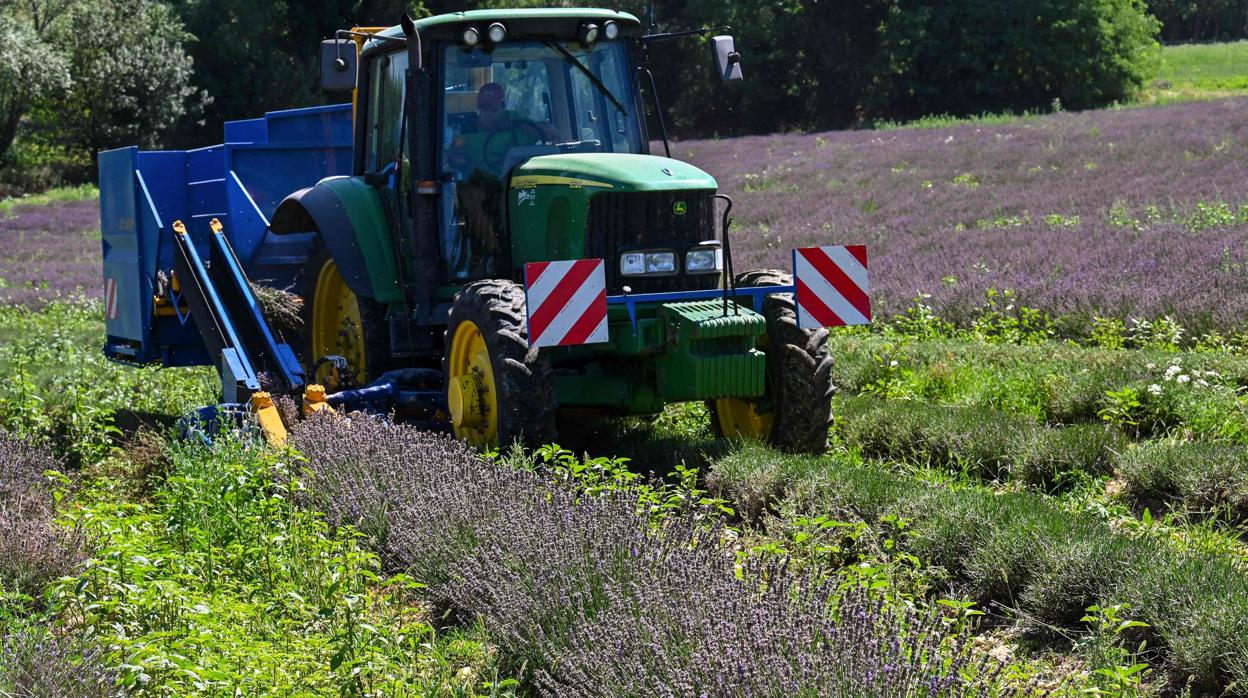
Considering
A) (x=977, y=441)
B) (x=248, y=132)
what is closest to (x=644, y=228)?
(x=977, y=441)

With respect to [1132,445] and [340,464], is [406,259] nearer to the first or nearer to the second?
[340,464]

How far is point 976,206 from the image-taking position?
1847 cm

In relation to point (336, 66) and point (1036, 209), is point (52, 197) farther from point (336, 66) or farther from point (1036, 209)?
point (336, 66)

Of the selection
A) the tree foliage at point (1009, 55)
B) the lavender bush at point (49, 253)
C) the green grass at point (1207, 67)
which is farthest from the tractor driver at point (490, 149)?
the green grass at point (1207, 67)

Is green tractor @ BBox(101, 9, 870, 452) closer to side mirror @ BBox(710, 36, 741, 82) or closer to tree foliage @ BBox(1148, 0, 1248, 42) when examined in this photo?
side mirror @ BBox(710, 36, 741, 82)

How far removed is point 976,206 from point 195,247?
1212 centimetres

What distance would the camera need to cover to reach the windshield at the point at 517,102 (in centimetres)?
729

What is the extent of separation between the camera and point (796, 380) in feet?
22.4

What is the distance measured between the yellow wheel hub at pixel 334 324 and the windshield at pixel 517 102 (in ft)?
5.33

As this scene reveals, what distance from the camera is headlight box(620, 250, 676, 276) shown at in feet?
22.7

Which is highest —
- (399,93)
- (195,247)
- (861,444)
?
(399,93)

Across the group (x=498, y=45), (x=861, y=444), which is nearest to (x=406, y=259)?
(x=498, y=45)

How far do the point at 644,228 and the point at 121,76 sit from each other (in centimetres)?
4101

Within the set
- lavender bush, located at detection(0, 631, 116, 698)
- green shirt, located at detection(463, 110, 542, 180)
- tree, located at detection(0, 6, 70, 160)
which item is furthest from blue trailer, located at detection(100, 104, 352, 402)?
tree, located at detection(0, 6, 70, 160)
